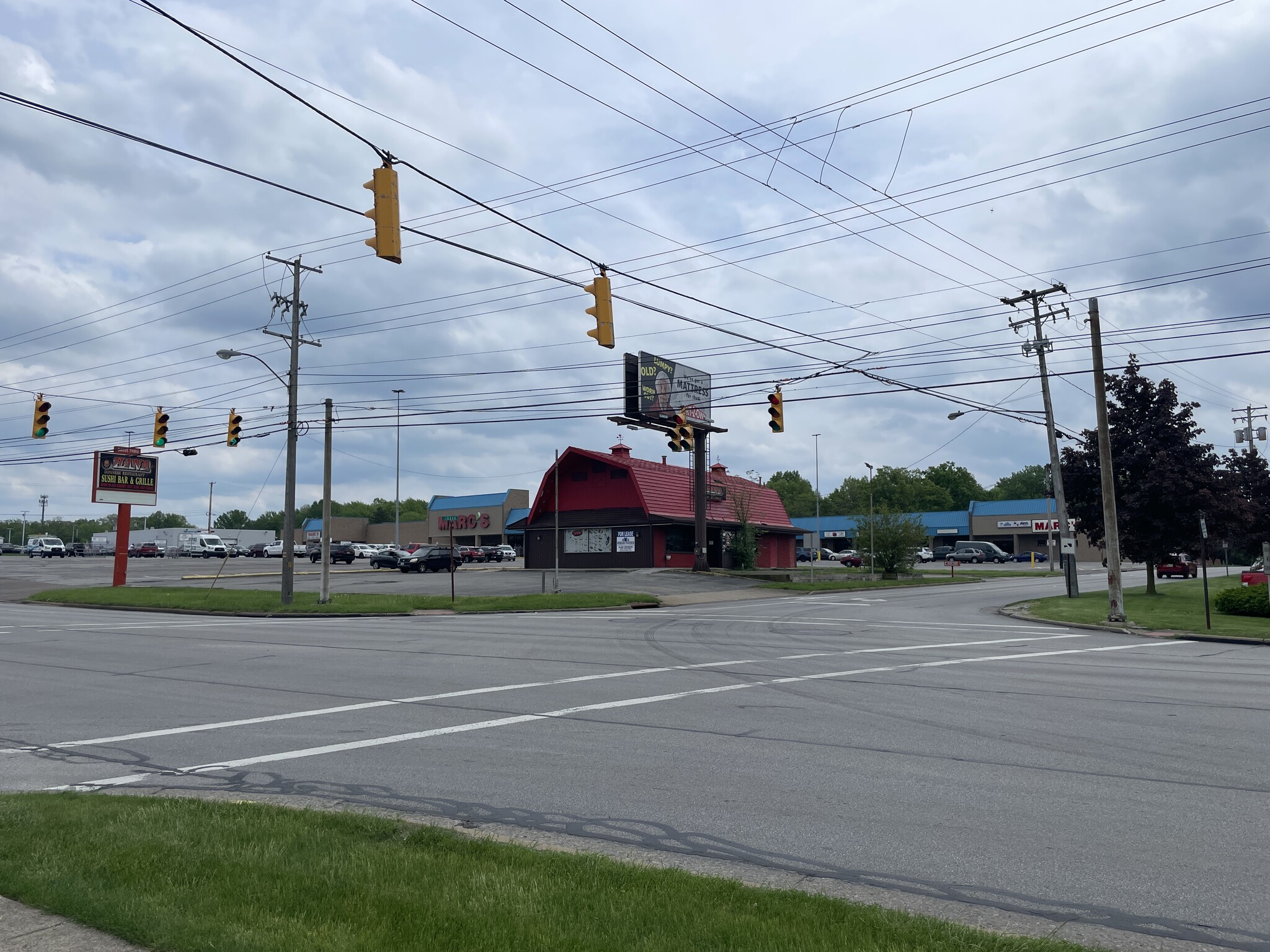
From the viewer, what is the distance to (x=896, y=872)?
5.50 metres

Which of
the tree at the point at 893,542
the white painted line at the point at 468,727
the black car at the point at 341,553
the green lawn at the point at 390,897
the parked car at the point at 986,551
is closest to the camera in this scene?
the green lawn at the point at 390,897

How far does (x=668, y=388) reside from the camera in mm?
51500

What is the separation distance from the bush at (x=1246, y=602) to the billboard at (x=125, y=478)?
151 feet

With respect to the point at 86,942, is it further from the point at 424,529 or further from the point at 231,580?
the point at 424,529

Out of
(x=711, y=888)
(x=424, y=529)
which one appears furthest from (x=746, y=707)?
(x=424, y=529)

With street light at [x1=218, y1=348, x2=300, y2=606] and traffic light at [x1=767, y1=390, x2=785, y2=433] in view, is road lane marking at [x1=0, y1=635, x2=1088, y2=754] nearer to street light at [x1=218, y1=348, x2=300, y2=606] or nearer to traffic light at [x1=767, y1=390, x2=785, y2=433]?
traffic light at [x1=767, y1=390, x2=785, y2=433]

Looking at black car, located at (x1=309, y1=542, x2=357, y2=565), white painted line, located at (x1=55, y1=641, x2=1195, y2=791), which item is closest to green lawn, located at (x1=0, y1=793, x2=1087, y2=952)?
white painted line, located at (x1=55, y1=641, x2=1195, y2=791)

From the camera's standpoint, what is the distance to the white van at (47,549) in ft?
293

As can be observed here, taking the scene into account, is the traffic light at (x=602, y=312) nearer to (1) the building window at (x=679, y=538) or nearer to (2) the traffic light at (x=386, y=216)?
(2) the traffic light at (x=386, y=216)

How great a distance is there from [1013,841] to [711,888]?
2361 mm

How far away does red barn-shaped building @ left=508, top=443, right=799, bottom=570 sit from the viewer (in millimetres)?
52500

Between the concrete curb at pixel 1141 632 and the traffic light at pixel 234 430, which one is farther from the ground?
the traffic light at pixel 234 430

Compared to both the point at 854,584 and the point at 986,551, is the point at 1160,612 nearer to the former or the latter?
the point at 854,584

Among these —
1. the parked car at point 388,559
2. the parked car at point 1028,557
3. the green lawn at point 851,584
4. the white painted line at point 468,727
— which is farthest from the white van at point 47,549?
the white painted line at point 468,727
